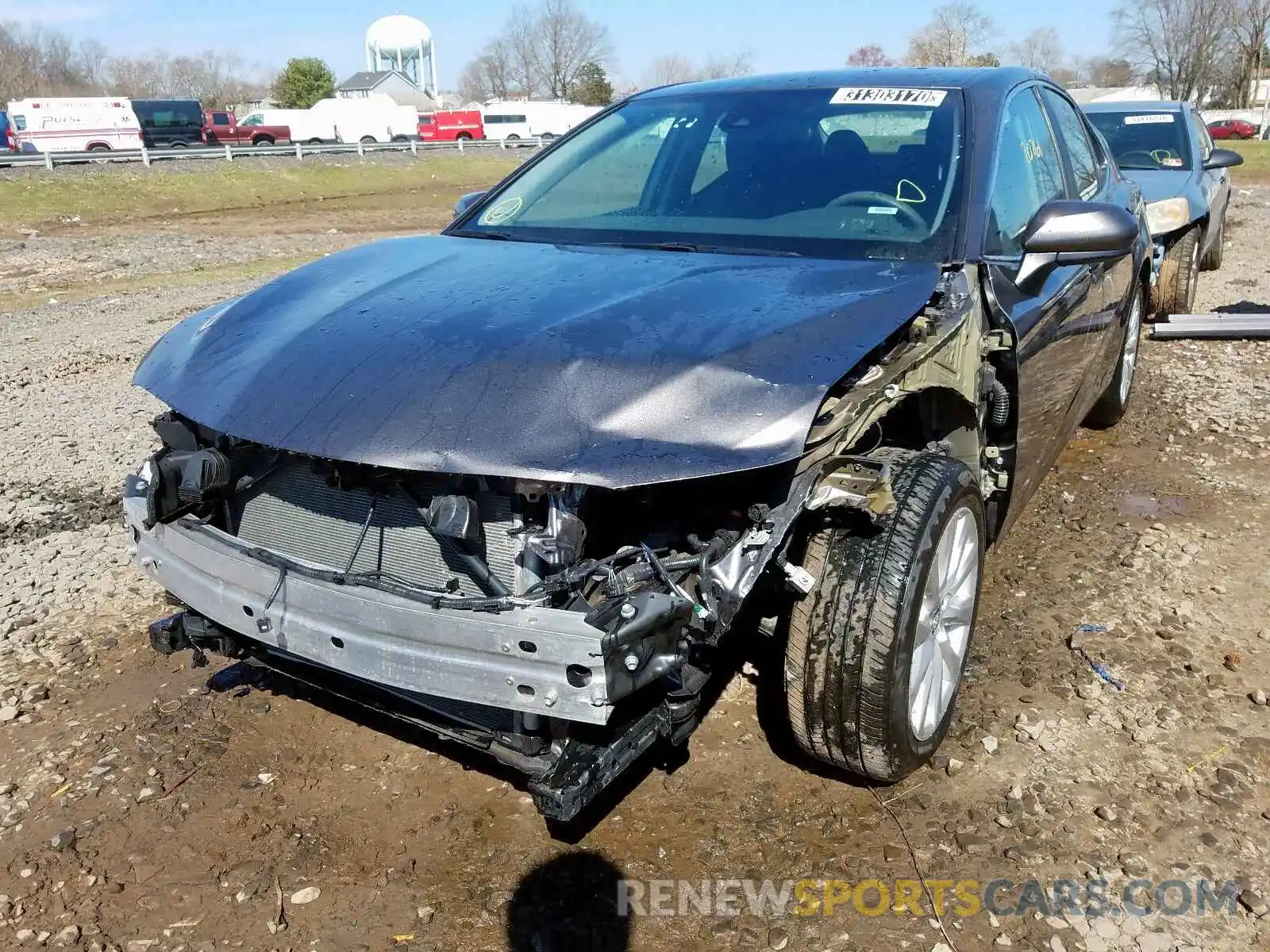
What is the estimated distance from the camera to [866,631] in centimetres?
238

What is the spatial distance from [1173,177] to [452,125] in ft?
141

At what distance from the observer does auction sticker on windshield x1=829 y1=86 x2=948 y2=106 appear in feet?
10.9

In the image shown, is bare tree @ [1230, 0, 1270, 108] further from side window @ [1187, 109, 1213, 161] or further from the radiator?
the radiator

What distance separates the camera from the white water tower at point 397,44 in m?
80.3

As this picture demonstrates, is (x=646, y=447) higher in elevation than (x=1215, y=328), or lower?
higher

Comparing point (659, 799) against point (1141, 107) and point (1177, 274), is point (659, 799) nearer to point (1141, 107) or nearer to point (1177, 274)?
point (1177, 274)

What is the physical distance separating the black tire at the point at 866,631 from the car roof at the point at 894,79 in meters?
1.55

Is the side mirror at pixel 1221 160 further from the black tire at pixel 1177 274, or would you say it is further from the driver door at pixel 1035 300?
the driver door at pixel 1035 300

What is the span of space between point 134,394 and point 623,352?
17.7 feet

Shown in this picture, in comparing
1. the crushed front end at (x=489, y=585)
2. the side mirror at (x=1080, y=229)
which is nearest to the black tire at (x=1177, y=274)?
the side mirror at (x=1080, y=229)

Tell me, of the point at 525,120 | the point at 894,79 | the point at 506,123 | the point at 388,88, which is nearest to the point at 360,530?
the point at 894,79

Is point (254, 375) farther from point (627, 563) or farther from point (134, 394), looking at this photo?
point (134, 394)

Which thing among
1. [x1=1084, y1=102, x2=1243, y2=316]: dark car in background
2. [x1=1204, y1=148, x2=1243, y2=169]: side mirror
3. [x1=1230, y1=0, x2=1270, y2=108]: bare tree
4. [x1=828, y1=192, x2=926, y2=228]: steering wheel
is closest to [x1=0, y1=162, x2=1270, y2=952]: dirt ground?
[x1=828, y1=192, x2=926, y2=228]: steering wheel

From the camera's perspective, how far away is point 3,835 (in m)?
2.68
